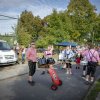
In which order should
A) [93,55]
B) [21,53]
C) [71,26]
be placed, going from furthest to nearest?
[71,26], [21,53], [93,55]

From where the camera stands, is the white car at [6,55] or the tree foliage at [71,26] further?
the tree foliage at [71,26]

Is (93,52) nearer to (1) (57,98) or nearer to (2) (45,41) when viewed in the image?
(1) (57,98)

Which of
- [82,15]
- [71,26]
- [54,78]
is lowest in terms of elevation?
[54,78]

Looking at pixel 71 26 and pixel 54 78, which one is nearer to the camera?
pixel 54 78

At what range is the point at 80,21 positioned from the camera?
212 ft

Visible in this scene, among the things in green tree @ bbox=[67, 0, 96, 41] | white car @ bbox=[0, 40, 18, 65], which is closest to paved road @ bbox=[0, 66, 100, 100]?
white car @ bbox=[0, 40, 18, 65]

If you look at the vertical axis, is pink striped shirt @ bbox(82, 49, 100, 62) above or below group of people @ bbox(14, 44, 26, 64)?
above

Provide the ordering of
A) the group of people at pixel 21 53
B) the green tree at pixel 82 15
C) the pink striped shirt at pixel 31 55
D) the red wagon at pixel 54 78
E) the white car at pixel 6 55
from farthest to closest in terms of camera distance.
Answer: the green tree at pixel 82 15 → the group of people at pixel 21 53 → the white car at pixel 6 55 → the pink striped shirt at pixel 31 55 → the red wagon at pixel 54 78

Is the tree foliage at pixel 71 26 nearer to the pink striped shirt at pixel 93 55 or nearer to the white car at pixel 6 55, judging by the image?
the white car at pixel 6 55

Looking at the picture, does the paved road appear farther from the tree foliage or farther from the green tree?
the green tree

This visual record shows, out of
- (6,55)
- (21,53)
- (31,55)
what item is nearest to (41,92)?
(31,55)

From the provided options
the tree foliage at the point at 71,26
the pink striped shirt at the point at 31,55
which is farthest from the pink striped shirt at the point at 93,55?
the tree foliage at the point at 71,26

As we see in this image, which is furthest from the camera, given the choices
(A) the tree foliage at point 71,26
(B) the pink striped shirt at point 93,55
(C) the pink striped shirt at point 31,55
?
(A) the tree foliage at point 71,26

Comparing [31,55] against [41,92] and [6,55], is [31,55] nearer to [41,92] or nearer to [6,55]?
[41,92]
